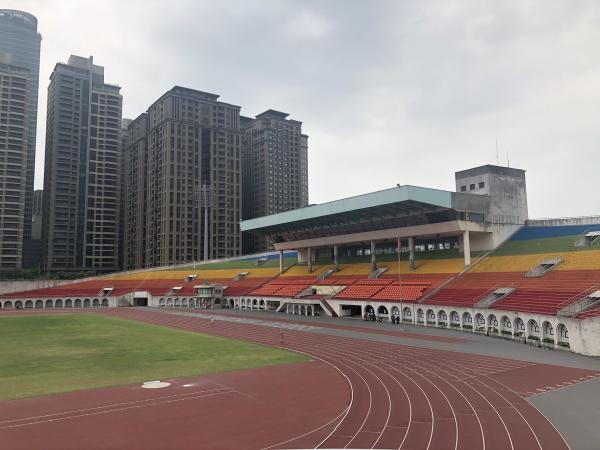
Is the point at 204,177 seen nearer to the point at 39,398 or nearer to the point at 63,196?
the point at 63,196

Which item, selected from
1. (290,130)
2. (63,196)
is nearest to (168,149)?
(63,196)

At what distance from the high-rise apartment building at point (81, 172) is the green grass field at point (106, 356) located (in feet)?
359

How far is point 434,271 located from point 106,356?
40.0m

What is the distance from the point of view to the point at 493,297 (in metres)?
43.0

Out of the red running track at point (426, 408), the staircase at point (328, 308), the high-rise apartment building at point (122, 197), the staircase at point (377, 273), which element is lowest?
the red running track at point (426, 408)

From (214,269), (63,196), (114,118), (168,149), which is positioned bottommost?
(214,269)

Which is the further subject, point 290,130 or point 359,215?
point 290,130

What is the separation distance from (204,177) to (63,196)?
159ft

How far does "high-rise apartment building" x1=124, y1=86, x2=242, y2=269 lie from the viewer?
13950 cm

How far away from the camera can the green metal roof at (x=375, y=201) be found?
52656mm

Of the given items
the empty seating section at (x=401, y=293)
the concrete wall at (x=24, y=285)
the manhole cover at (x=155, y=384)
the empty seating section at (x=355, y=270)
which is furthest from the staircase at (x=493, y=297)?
the concrete wall at (x=24, y=285)

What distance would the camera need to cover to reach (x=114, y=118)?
158125mm

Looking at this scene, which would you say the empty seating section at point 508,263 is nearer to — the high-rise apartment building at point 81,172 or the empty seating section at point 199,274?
the empty seating section at point 199,274

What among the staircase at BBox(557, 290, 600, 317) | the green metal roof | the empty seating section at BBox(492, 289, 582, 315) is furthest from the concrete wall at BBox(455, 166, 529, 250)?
the staircase at BBox(557, 290, 600, 317)
